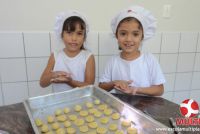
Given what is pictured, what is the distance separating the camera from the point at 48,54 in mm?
1228

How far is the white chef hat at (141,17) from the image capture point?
92 centimetres

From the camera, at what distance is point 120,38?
958 mm

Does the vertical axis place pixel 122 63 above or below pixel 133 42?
below

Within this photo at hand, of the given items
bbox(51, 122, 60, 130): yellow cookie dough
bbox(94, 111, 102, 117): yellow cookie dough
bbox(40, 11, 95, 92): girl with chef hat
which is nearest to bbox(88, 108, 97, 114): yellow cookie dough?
bbox(94, 111, 102, 117): yellow cookie dough

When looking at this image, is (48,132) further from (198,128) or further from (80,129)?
(198,128)

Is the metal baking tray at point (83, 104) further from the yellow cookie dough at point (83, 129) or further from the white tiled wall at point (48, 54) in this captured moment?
the white tiled wall at point (48, 54)

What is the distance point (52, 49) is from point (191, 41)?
40.6 inches

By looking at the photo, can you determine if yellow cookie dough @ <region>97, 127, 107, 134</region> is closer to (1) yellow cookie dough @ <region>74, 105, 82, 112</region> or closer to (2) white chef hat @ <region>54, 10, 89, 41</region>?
(1) yellow cookie dough @ <region>74, 105, 82, 112</region>

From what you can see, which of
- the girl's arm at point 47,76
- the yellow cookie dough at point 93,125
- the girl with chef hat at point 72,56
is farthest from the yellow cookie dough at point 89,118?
the girl's arm at point 47,76

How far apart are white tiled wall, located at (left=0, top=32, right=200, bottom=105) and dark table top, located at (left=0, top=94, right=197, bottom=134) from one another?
557 millimetres

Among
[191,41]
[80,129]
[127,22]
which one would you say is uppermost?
[127,22]

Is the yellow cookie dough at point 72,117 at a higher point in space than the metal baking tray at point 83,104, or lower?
lower

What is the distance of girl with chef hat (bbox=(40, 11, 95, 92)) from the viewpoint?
977mm

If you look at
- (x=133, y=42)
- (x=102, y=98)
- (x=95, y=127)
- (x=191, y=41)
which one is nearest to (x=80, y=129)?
(x=95, y=127)
